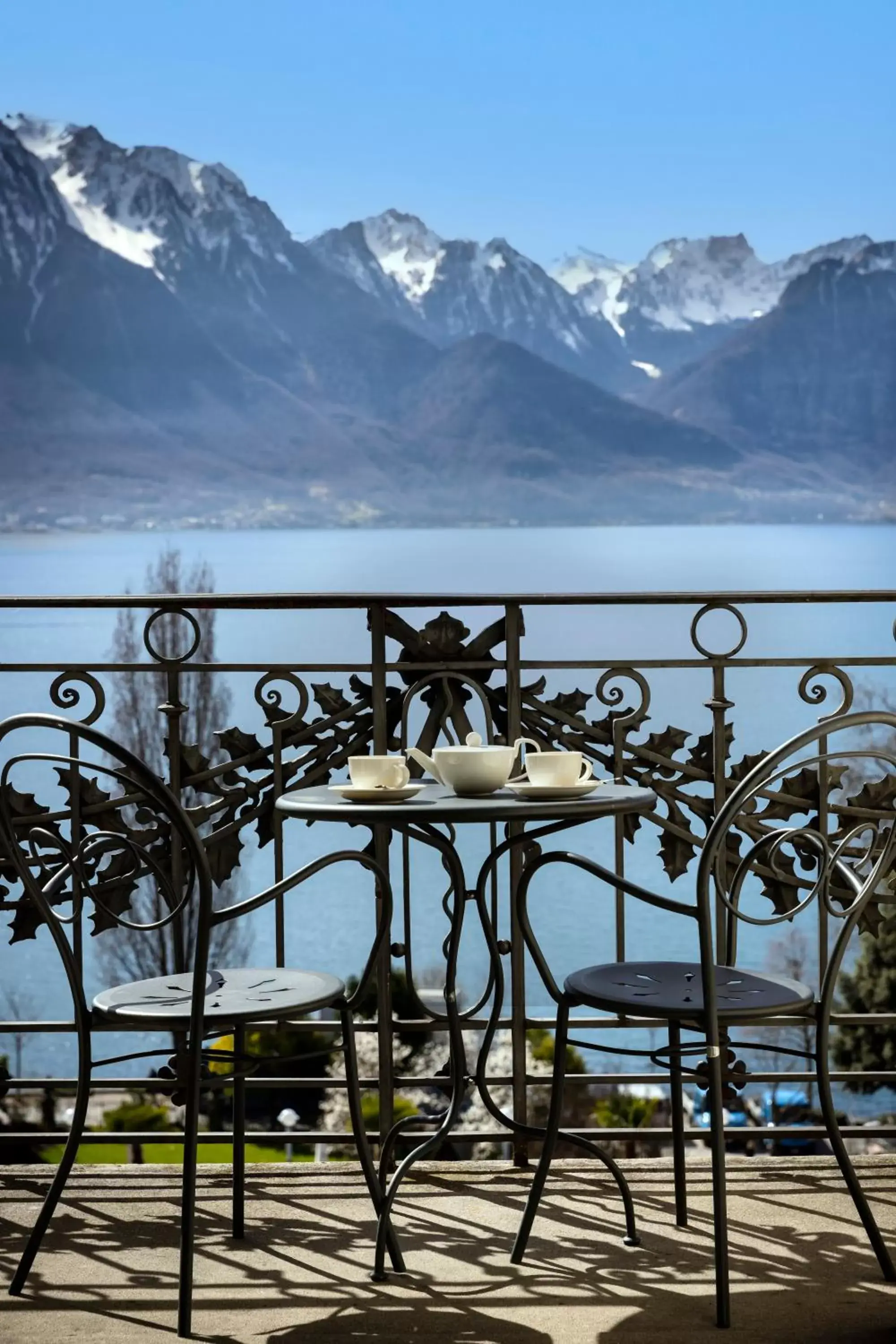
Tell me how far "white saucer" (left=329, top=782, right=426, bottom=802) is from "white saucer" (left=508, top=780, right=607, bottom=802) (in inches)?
6.2

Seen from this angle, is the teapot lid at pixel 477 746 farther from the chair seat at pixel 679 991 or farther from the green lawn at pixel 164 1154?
the green lawn at pixel 164 1154

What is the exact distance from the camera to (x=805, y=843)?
2.45m

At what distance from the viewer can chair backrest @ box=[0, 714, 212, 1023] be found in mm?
1779

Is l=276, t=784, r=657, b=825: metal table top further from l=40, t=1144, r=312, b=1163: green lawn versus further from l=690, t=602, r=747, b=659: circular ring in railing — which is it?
l=40, t=1144, r=312, b=1163: green lawn

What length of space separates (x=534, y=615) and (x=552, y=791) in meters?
29.5

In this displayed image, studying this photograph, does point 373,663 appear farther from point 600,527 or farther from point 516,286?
point 516,286

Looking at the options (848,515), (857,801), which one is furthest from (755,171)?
(857,801)

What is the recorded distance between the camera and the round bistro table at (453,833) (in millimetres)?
1806

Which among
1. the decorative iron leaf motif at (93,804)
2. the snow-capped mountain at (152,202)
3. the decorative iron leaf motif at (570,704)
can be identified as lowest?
the decorative iron leaf motif at (93,804)

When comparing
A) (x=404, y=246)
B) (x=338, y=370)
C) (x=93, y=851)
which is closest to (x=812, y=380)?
(x=404, y=246)

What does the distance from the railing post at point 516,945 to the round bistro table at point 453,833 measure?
0.04 m

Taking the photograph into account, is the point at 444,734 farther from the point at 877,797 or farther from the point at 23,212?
the point at 23,212

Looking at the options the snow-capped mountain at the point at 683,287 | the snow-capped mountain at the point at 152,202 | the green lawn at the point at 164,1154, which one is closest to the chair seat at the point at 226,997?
the green lawn at the point at 164,1154

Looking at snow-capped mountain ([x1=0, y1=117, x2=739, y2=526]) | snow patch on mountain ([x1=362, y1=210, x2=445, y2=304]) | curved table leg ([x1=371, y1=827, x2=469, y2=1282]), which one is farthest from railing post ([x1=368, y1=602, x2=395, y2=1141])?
snow patch on mountain ([x1=362, y1=210, x2=445, y2=304])
